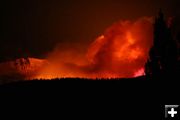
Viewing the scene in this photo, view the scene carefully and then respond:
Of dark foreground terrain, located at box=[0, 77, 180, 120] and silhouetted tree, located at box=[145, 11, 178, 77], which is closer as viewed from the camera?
dark foreground terrain, located at box=[0, 77, 180, 120]

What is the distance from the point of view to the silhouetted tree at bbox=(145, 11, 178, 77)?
79688mm

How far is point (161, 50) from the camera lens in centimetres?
8362

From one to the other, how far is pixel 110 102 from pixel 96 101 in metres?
1.15

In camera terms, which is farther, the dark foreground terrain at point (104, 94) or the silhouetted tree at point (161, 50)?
the silhouetted tree at point (161, 50)

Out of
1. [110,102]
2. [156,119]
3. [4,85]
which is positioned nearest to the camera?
[156,119]

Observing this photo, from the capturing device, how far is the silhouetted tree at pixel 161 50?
79.7 m

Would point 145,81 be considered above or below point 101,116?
above

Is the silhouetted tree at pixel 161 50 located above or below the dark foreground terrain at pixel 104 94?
above

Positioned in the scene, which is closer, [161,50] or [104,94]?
[104,94]

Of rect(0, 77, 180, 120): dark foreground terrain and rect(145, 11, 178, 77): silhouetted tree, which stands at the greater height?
rect(145, 11, 178, 77): silhouetted tree

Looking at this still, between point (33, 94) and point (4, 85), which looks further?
point (4, 85)

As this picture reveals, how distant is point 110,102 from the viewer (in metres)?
34.1

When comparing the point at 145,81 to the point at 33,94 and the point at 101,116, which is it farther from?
the point at 33,94

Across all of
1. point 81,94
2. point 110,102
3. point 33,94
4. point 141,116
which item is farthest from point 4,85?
point 141,116
